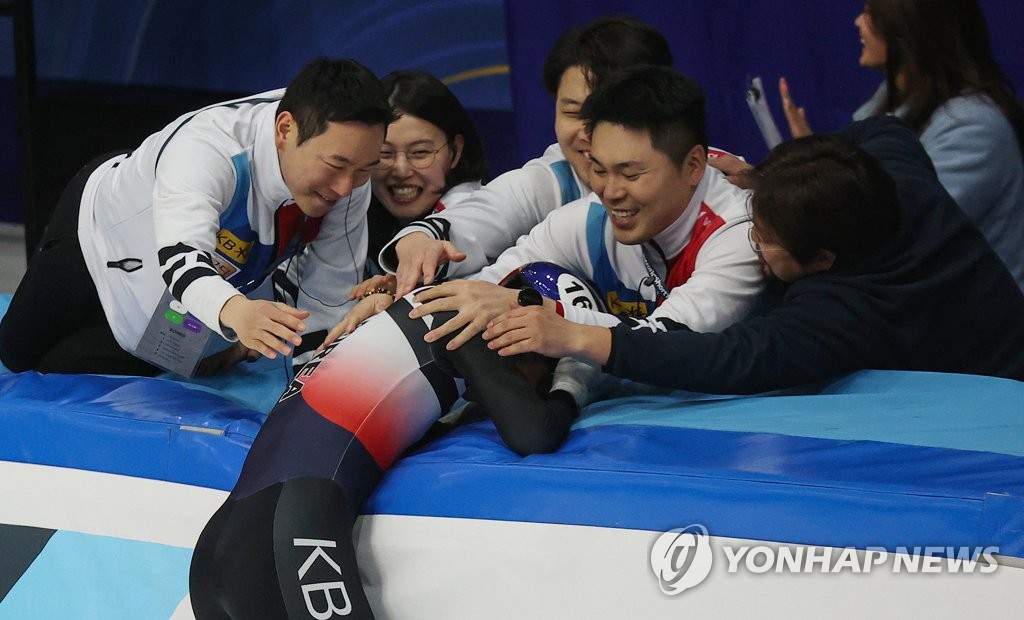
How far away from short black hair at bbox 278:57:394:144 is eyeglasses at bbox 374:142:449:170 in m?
0.43

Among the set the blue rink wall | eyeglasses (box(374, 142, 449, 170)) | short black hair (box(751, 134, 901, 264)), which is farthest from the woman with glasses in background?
short black hair (box(751, 134, 901, 264))

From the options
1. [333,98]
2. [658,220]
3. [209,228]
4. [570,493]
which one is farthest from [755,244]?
[209,228]

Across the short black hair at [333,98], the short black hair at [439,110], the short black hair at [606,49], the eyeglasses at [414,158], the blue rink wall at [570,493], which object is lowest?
the blue rink wall at [570,493]

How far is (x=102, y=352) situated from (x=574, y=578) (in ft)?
3.54

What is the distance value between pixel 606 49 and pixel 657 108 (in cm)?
37

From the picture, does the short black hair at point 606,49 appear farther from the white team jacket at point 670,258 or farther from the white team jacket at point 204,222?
the white team jacket at point 204,222

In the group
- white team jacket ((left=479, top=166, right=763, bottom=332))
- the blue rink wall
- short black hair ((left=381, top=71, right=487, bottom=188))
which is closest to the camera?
the blue rink wall

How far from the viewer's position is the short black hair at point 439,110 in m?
2.34

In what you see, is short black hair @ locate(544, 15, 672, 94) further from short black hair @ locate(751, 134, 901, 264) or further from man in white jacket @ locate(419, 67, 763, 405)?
short black hair @ locate(751, 134, 901, 264)

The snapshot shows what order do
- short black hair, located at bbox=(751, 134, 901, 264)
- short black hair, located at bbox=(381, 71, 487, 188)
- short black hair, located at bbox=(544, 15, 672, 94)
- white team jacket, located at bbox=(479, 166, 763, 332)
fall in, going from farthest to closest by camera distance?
1. short black hair, located at bbox=(381, 71, 487, 188)
2. short black hair, located at bbox=(544, 15, 672, 94)
3. white team jacket, located at bbox=(479, 166, 763, 332)
4. short black hair, located at bbox=(751, 134, 901, 264)

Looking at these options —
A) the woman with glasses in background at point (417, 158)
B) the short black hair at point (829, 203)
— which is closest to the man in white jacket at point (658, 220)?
the short black hair at point (829, 203)

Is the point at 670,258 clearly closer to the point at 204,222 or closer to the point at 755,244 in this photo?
the point at 755,244

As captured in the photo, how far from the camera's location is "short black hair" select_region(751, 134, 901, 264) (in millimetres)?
1608

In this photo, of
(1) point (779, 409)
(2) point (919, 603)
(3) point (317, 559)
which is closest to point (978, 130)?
(1) point (779, 409)
